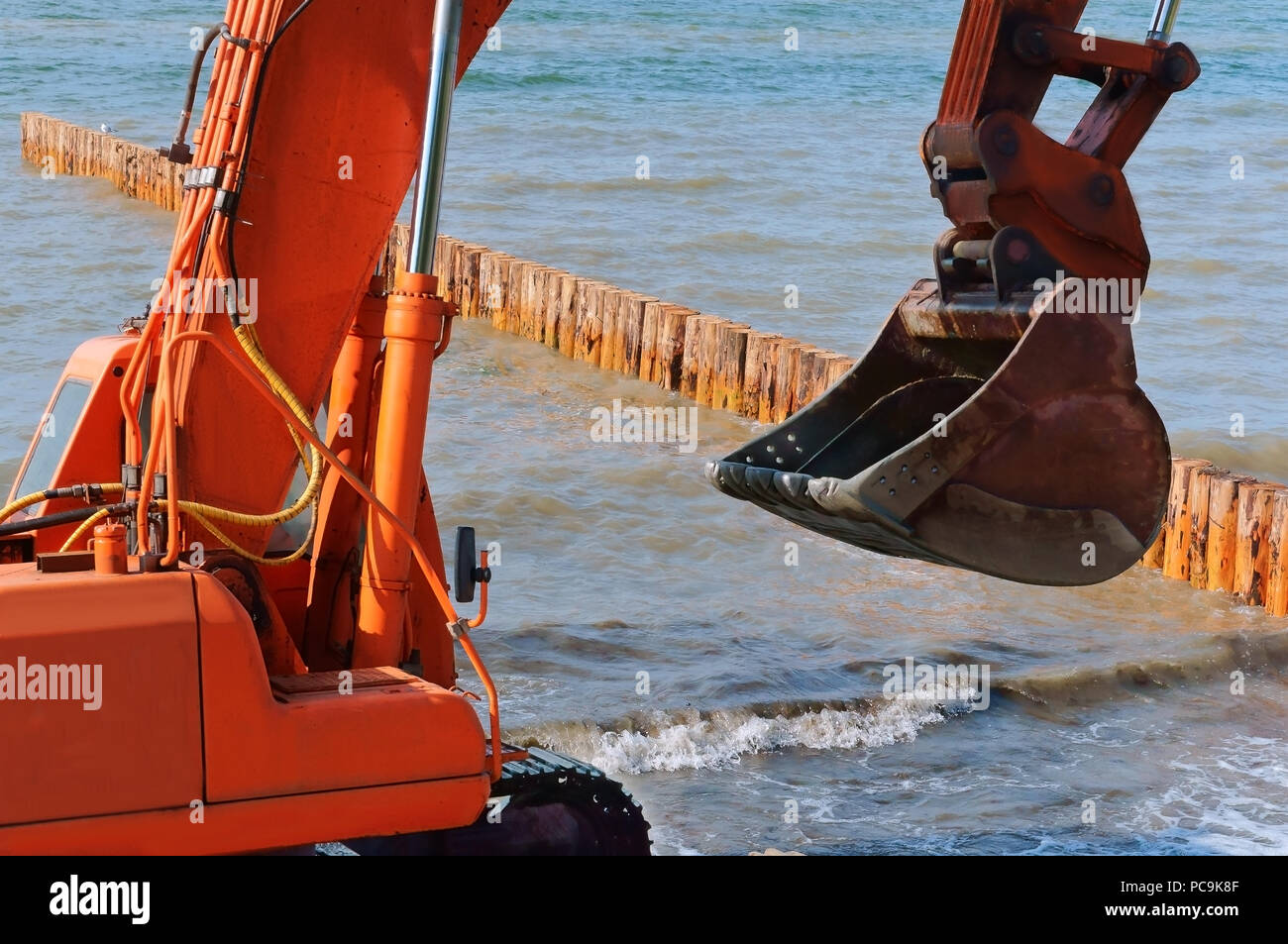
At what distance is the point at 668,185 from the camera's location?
25.0m

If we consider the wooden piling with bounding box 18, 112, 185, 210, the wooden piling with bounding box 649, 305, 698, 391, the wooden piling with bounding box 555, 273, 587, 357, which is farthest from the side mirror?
the wooden piling with bounding box 18, 112, 185, 210

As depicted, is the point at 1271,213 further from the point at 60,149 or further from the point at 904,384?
the point at 904,384

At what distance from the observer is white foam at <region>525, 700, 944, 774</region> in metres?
7.95

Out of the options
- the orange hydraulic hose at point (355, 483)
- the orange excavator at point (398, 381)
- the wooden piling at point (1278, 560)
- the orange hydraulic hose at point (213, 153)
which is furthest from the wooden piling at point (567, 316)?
the orange hydraulic hose at point (355, 483)

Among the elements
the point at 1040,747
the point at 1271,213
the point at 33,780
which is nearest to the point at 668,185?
the point at 1271,213

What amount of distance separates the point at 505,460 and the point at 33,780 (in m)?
8.85
